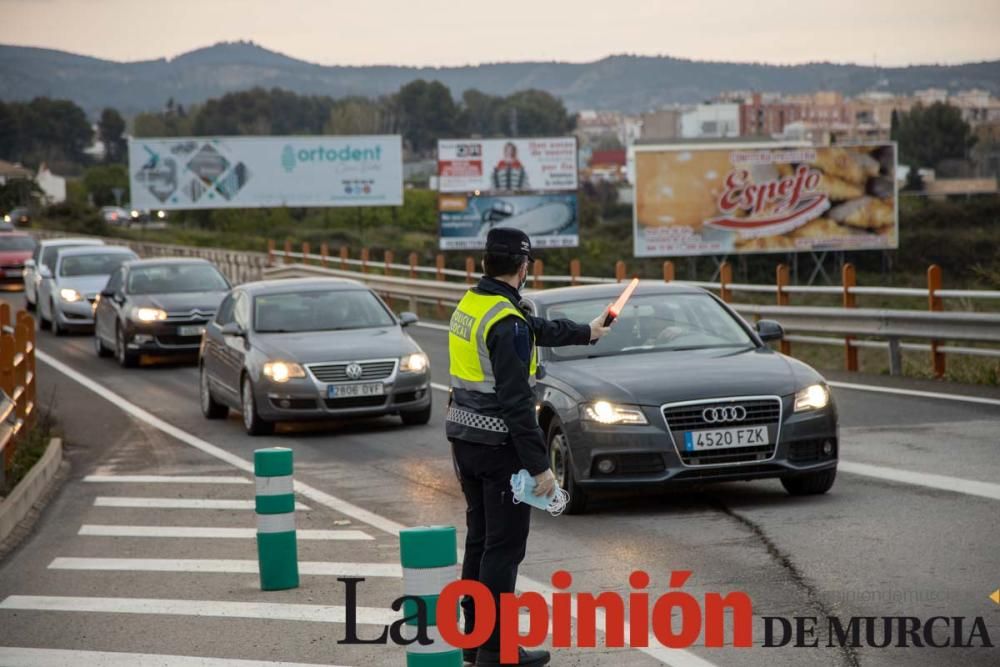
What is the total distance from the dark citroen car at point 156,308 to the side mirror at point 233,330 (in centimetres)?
627

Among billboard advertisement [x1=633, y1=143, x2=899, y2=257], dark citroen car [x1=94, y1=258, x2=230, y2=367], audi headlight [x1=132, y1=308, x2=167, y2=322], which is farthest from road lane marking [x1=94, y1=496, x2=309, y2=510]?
billboard advertisement [x1=633, y1=143, x2=899, y2=257]

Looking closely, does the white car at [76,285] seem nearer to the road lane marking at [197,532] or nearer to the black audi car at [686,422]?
the road lane marking at [197,532]

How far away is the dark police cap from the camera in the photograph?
261 inches

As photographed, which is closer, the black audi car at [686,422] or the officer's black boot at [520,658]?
the officer's black boot at [520,658]

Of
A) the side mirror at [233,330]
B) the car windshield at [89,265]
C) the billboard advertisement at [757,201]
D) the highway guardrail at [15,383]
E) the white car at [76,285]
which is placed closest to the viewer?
the highway guardrail at [15,383]

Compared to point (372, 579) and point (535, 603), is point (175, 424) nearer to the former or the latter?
point (372, 579)

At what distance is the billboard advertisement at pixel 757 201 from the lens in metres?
59.1

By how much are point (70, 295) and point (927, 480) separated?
22919 millimetres

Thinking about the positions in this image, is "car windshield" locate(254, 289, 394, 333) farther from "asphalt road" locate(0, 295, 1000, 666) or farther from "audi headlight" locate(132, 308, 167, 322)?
"audi headlight" locate(132, 308, 167, 322)

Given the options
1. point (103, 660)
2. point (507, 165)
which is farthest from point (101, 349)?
point (507, 165)

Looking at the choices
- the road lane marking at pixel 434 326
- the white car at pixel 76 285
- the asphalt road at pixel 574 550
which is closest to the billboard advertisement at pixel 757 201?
the road lane marking at pixel 434 326

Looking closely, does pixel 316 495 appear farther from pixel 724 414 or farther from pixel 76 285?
pixel 76 285

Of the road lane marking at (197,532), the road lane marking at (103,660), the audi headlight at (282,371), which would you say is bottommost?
the road lane marking at (197,532)

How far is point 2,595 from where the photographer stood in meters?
9.13
